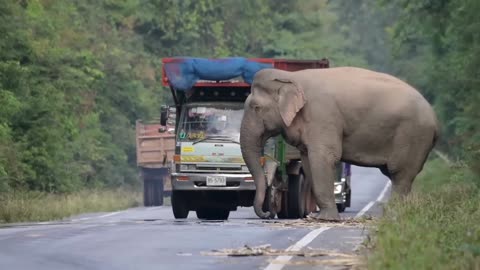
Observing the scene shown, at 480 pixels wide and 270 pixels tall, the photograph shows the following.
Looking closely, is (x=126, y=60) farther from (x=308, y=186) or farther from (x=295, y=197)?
(x=295, y=197)

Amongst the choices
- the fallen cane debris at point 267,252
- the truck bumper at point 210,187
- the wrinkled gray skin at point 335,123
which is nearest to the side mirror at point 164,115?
the truck bumper at point 210,187

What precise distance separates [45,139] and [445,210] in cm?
2115

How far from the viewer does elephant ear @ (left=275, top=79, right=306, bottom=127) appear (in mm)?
26719

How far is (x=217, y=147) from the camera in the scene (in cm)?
2889

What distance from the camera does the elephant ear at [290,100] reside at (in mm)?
26719

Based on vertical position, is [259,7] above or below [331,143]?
above

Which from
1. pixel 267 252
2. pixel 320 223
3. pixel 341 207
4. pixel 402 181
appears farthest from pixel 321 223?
pixel 341 207

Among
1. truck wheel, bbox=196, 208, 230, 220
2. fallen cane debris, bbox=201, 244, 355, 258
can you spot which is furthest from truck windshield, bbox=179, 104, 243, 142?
fallen cane debris, bbox=201, 244, 355, 258

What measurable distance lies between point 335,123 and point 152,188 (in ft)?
77.9

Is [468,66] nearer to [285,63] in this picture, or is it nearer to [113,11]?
[285,63]

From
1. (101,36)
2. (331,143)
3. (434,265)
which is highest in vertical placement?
(101,36)

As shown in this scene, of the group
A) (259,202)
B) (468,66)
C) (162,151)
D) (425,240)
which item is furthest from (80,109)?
(425,240)

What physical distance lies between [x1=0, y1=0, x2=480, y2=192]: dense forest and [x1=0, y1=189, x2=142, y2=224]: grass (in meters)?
0.67

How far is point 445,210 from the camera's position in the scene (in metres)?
20.6
